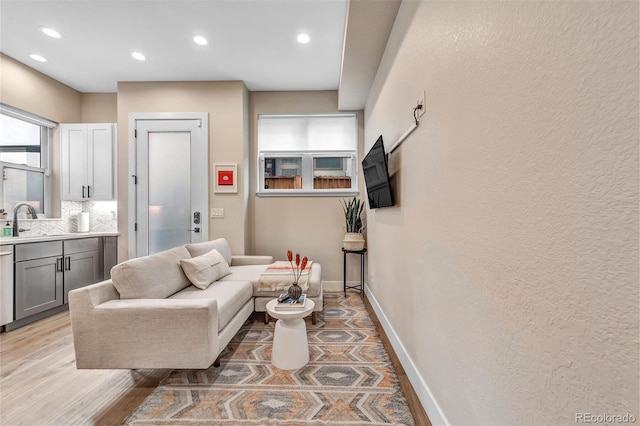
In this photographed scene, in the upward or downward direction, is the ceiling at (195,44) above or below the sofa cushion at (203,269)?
above

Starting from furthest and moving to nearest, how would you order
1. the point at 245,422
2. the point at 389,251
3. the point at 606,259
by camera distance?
the point at 389,251 → the point at 245,422 → the point at 606,259

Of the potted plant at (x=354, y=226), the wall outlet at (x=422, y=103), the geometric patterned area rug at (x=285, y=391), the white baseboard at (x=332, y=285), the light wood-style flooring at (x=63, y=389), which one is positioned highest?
the wall outlet at (x=422, y=103)

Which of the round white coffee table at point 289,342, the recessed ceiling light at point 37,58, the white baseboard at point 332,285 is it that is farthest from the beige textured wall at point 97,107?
the round white coffee table at point 289,342

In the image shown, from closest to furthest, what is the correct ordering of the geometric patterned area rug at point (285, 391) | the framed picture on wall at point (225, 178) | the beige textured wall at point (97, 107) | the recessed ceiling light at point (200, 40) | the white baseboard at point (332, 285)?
the geometric patterned area rug at point (285, 391), the recessed ceiling light at point (200, 40), the framed picture on wall at point (225, 178), the white baseboard at point (332, 285), the beige textured wall at point (97, 107)

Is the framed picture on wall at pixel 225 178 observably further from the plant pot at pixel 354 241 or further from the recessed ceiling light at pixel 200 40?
the plant pot at pixel 354 241

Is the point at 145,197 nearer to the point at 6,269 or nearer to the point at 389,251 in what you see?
the point at 6,269

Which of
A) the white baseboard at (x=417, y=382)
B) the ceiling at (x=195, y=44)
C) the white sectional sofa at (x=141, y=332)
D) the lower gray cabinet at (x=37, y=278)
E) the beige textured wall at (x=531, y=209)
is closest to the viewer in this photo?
the beige textured wall at (x=531, y=209)

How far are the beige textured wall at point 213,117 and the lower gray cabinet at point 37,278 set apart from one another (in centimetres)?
105

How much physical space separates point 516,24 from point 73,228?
206 inches

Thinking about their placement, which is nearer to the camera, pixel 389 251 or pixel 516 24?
pixel 516 24

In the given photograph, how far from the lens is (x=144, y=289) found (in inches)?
76.7

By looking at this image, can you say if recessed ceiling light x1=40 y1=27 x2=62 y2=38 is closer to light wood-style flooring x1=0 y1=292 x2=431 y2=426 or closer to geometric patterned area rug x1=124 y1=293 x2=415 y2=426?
light wood-style flooring x1=0 y1=292 x2=431 y2=426

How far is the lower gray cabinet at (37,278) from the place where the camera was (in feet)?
8.98

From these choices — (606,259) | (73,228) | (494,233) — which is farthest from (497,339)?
(73,228)
